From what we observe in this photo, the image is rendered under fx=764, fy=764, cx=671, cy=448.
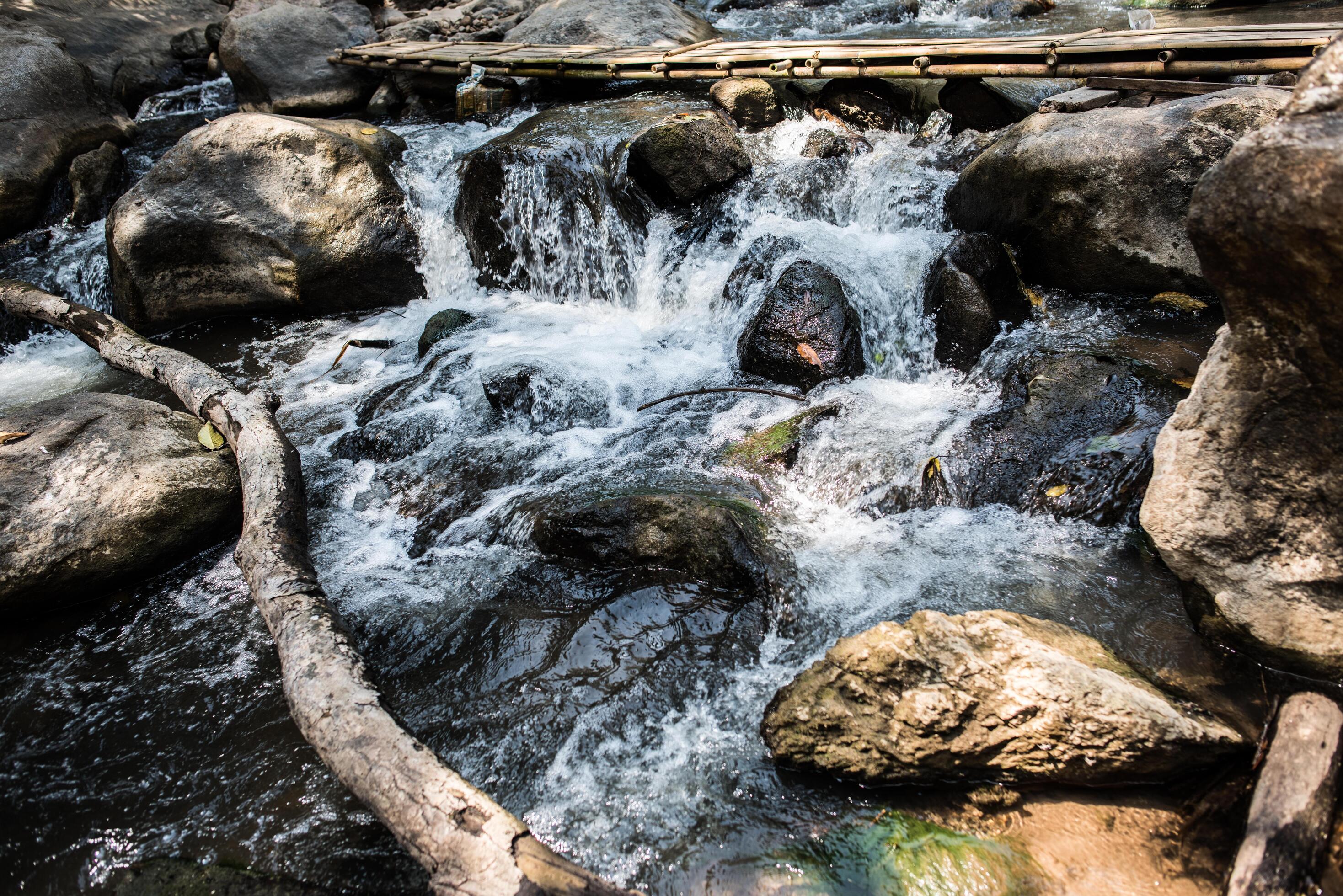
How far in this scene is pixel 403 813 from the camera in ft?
7.19

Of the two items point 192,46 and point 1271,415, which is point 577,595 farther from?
point 192,46

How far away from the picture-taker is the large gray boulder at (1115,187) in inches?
192

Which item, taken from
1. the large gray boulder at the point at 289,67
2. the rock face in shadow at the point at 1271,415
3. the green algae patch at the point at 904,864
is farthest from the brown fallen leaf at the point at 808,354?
the large gray boulder at the point at 289,67

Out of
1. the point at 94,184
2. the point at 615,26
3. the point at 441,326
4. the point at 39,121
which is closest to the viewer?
the point at 441,326

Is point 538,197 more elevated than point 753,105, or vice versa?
point 753,105

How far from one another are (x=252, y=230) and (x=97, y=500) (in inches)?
145

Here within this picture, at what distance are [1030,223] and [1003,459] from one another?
2.23 m

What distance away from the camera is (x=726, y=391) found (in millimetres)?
5238

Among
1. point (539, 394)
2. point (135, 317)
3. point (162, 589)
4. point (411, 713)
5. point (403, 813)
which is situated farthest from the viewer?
point (135, 317)

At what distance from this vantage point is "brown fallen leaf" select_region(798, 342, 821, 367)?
16.8 ft

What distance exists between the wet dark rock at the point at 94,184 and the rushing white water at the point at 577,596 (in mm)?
2594

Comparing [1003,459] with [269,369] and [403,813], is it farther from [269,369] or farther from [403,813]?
[269,369]

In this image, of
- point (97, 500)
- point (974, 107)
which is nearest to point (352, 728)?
point (97, 500)

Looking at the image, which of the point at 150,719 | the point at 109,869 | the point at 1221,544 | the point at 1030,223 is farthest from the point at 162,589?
the point at 1030,223
